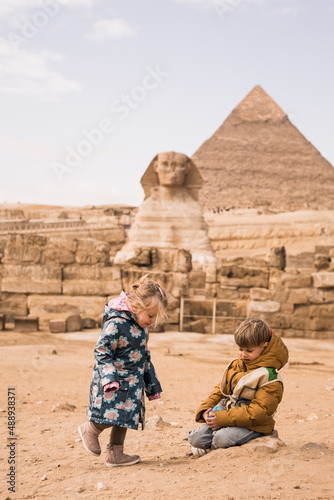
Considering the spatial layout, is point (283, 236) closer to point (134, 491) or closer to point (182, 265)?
point (182, 265)

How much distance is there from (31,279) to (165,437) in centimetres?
613

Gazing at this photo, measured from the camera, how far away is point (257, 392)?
10.0 feet

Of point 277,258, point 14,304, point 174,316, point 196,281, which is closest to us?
point 174,316

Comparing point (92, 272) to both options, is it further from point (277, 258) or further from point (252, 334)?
point (252, 334)

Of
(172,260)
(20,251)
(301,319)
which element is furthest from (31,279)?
(301,319)

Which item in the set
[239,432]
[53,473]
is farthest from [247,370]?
[53,473]

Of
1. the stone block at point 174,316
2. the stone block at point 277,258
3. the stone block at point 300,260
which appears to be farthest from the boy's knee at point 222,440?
the stone block at point 300,260

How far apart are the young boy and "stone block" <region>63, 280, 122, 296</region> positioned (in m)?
6.24

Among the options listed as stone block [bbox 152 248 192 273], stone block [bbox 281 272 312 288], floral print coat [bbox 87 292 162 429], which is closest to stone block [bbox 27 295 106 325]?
stone block [bbox 152 248 192 273]

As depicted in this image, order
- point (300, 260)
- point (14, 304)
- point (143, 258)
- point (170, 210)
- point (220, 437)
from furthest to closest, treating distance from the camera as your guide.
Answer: point (300, 260) < point (170, 210) < point (143, 258) < point (14, 304) < point (220, 437)

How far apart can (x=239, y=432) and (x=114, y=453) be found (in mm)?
717

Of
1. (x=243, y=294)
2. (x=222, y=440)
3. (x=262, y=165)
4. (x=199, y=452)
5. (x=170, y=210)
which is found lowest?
(x=199, y=452)

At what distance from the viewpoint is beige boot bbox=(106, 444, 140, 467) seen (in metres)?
3.09

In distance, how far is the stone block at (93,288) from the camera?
9.34m
